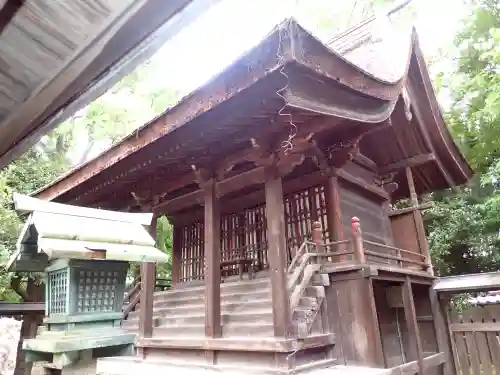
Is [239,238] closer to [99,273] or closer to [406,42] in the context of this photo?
[406,42]

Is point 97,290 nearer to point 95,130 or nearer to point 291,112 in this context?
point 291,112

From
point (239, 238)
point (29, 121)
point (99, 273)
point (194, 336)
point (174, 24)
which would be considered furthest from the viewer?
point (239, 238)

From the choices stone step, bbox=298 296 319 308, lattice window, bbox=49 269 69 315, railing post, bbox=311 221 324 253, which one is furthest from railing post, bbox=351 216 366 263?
lattice window, bbox=49 269 69 315

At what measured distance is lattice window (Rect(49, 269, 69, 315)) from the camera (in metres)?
3.07

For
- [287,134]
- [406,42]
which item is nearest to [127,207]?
→ [287,134]

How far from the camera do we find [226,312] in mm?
6297

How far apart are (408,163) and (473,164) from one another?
532cm

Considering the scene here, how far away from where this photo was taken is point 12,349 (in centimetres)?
271

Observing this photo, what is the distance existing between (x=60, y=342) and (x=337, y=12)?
19584mm

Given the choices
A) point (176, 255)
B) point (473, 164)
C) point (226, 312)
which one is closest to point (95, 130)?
point (176, 255)

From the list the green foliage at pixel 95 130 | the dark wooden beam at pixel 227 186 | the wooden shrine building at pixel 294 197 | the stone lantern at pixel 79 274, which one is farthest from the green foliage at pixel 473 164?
the stone lantern at pixel 79 274

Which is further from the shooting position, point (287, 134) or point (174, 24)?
point (287, 134)

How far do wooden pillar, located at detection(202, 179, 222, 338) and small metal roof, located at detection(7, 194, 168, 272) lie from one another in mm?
2710

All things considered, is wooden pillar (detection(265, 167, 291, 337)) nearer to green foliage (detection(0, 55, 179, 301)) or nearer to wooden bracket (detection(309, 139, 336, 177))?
wooden bracket (detection(309, 139, 336, 177))
